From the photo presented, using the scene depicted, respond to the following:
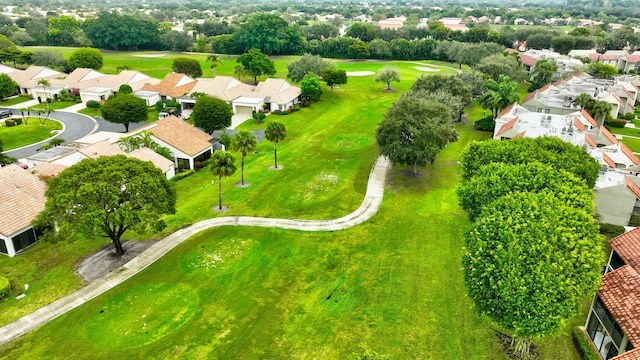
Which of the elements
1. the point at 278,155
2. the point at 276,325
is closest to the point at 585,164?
the point at 276,325

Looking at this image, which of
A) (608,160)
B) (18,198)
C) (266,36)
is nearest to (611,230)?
(608,160)

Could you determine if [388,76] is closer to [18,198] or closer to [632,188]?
[632,188]

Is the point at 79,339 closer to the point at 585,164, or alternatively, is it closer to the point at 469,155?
the point at 469,155

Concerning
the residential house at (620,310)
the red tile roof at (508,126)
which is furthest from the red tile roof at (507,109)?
the residential house at (620,310)

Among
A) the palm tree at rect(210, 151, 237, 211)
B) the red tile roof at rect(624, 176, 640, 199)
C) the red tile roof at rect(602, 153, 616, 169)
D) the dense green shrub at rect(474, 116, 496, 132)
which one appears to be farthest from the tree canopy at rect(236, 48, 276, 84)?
the red tile roof at rect(624, 176, 640, 199)

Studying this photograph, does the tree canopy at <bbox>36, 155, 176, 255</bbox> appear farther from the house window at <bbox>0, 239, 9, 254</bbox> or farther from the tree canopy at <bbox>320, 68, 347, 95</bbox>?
the tree canopy at <bbox>320, 68, 347, 95</bbox>
